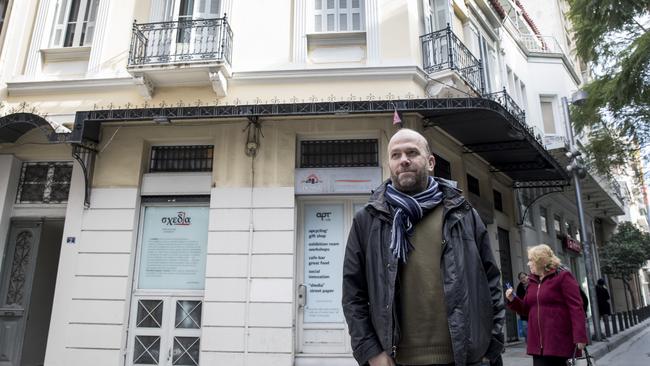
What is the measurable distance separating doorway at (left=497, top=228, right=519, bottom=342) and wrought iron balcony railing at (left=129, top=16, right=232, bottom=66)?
8967mm

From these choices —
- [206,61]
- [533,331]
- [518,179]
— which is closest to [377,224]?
[533,331]

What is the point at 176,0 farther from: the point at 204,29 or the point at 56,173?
the point at 56,173

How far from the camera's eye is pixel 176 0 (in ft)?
32.7

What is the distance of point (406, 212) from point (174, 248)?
24.5 feet

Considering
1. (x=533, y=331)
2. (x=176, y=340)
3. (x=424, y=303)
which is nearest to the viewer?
(x=424, y=303)

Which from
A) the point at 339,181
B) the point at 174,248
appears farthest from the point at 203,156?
the point at 339,181

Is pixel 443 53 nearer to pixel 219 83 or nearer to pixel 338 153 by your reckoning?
pixel 338 153

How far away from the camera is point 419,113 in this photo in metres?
8.68

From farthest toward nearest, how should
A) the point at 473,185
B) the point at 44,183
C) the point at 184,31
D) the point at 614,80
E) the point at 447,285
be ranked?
the point at 473,185, the point at 44,183, the point at 184,31, the point at 614,80, the point at 447,285

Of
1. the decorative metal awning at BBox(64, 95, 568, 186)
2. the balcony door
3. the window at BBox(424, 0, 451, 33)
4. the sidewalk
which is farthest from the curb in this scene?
the balcony door

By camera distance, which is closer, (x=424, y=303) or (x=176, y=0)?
(x=424, y=303)

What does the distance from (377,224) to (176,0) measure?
9091 millimetres

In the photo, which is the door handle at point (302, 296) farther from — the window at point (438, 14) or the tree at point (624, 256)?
the tree at point (624, 256)

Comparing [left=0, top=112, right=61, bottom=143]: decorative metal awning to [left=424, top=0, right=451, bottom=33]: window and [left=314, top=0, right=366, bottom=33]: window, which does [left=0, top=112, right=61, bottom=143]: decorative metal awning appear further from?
[left=424, top=0, right=451, bottom=33]: window
